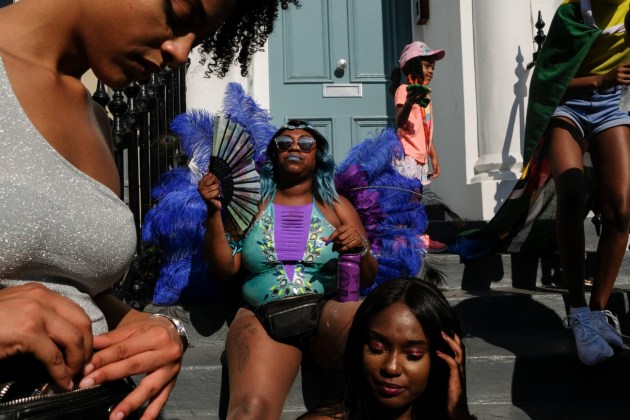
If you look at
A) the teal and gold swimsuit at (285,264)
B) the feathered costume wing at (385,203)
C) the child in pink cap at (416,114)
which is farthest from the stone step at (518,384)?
the child in pink cap at (416,114)

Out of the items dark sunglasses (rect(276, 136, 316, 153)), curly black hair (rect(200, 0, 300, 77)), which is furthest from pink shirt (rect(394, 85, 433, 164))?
curly black hair (rect(200, 0, 300, 77))

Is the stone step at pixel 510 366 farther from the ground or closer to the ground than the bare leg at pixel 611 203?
closer to the ground

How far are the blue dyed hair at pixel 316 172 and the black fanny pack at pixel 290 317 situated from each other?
0.73 meters

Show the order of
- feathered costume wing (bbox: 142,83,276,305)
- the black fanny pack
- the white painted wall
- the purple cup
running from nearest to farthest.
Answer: the black fanny pack → the purple cup → feathered costume wing (bbox: 142,83,276,305) → the white painted wall

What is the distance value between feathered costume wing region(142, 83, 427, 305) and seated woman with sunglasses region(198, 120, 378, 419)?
32 cm

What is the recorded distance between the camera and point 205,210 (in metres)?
4.21

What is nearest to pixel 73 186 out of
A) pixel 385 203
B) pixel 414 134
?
pixel 385 203

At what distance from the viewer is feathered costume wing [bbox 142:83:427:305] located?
412cm

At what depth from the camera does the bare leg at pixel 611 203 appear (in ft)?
11.2

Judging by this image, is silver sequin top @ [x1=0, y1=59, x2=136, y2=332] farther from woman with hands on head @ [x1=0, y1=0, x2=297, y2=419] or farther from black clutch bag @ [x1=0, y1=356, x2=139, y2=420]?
black clutch bag @ [x1=0, y1=356, x2=139, y2=420]

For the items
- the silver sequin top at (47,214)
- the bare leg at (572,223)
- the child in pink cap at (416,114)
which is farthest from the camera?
the child in pink cap at (416,114)

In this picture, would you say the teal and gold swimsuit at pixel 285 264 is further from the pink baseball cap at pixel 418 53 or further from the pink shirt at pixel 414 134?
the pink baseball cap at pixel 418 53

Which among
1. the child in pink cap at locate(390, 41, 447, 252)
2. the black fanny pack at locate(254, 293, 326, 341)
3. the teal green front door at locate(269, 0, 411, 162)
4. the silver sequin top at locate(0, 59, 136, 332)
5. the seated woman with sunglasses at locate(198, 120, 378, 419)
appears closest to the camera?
the silver sequin top at locate(0, 59, 136, 332)

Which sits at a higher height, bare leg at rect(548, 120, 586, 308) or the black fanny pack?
bare leg at rect(548, 120, 586, 308)
